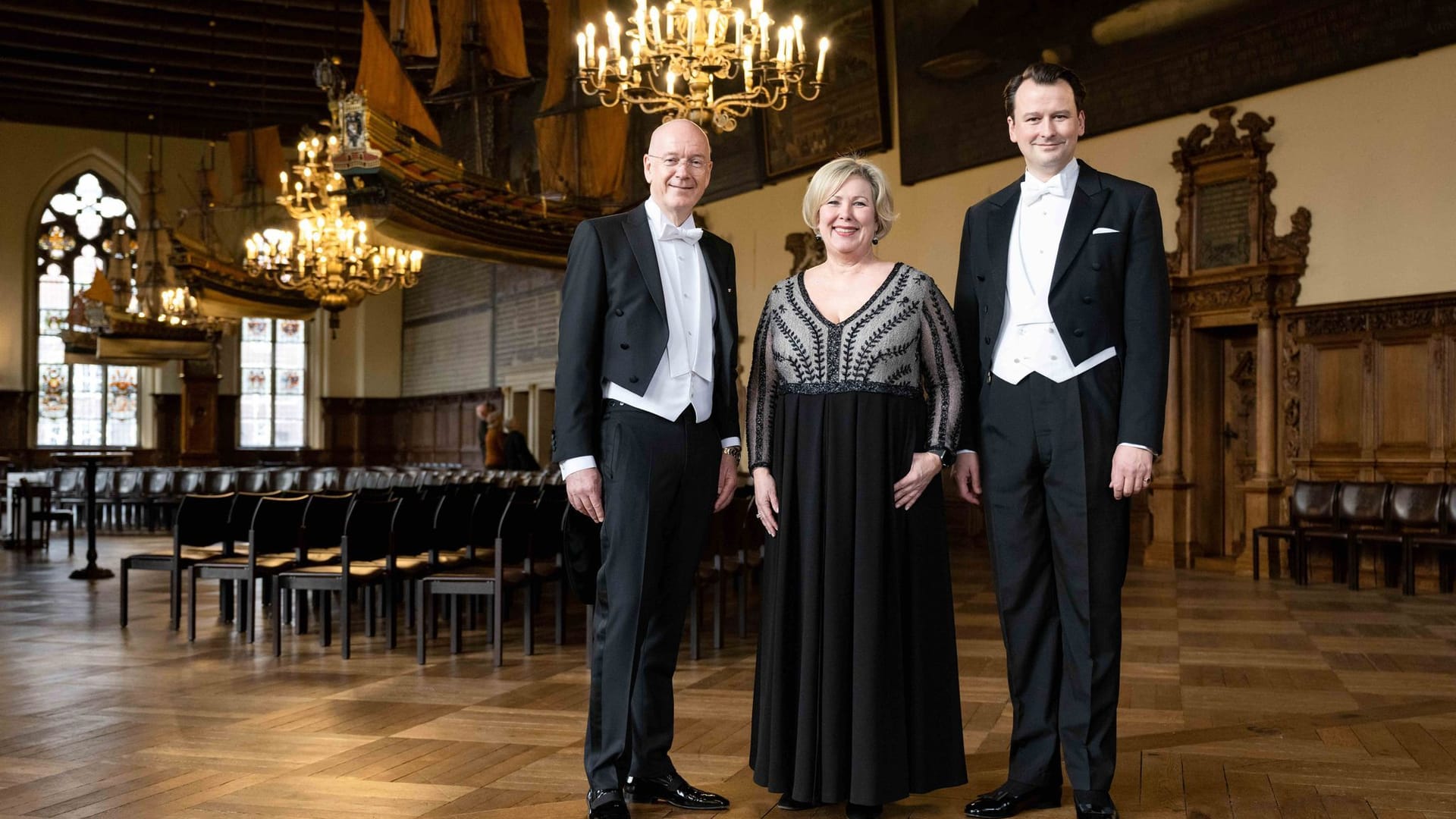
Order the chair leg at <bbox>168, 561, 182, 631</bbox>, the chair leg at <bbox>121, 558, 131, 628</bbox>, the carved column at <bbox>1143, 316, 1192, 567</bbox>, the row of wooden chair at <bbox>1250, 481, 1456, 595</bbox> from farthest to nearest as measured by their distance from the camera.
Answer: the carved column at <bbox>1143, 316, 1192, 567</bbox> → the row of wooden chair at <bbox>1250, 481, 1456, 595</bbox> → the chair leg at <bbox>121, 558, 131, 628</bbox> → the chair leg at <bbox>168, 561, 182, 631</bbox>

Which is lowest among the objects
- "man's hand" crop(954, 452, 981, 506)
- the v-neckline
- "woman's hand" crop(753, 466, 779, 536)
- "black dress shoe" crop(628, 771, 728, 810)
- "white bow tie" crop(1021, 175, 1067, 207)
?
"black dress shoe" crop(628, 771, 728, 810)

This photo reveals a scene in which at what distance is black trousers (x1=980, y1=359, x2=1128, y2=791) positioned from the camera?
8.40 ft

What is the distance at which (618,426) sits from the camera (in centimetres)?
269

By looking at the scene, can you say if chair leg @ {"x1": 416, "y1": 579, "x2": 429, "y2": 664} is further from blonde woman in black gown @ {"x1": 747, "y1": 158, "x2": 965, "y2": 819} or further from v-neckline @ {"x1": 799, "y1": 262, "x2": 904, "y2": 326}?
v-neckline @ {"x1": 799, "y1": 262, "x2": 904, "y2": 326}

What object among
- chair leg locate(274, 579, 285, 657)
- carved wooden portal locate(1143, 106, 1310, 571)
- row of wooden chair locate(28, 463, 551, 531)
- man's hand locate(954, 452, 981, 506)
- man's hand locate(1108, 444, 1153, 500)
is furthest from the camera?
row of wooden chair locate(28, 463, 551, 531)

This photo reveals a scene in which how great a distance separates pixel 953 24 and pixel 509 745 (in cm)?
832

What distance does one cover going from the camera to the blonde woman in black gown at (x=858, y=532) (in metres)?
2.55

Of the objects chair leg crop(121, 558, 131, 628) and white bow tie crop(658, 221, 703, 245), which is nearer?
white bow tie crop(658, 221, 703, 245)

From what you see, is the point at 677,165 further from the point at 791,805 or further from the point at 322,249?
the point at 322,249

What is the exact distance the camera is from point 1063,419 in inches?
101

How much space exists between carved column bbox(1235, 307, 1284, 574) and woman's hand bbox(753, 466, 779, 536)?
265 inches

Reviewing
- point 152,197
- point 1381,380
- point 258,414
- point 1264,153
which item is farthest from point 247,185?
point 1381,380

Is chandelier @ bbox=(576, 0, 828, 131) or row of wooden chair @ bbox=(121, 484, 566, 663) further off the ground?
chandelier @ bbox=(576, 0, 828, 131)

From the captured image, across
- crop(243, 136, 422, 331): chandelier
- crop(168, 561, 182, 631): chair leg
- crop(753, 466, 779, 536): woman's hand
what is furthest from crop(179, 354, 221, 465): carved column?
crop(753, 466, 779, 536): woman's hand
